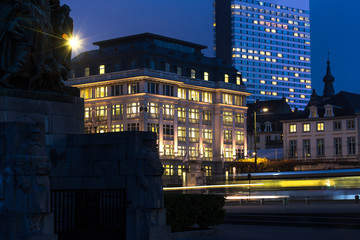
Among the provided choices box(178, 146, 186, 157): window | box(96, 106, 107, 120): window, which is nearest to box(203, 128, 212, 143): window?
A: box(178, 146, 186, 157): window

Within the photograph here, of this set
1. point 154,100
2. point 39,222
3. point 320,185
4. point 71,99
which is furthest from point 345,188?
point 154,100

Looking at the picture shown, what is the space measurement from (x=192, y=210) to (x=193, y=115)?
100065 millimetres

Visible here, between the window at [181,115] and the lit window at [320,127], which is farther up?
the window at [181,115]

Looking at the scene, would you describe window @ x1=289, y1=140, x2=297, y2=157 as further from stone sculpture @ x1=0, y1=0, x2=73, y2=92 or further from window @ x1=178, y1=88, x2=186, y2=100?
stone sculpture @ x1=0, y1=0, x2=73, y2=92

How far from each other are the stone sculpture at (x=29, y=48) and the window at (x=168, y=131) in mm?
93147

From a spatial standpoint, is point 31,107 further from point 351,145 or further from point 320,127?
point 320,127

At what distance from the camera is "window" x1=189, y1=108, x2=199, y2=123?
121 metres

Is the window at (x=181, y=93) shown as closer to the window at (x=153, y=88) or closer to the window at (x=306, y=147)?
the window at (x=153, y=88)

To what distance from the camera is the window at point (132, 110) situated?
111m

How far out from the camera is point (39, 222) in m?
15.6

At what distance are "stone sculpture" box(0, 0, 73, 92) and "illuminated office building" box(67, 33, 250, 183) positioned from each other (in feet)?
281

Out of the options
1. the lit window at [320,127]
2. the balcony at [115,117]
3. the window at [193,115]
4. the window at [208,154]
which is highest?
the window at [193,115]

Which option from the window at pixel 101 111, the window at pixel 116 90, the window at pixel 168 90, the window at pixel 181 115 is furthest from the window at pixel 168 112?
the window at pixel 101 111

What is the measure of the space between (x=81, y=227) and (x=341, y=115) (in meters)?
111
